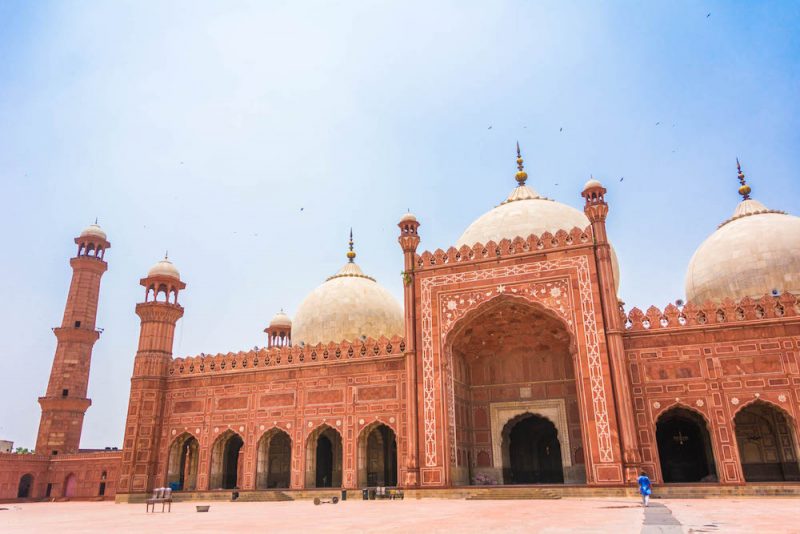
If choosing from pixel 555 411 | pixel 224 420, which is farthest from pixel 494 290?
pixel 224 420

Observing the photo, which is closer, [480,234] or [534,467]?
[534,467]

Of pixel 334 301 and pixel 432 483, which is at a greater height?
pixel 334 301

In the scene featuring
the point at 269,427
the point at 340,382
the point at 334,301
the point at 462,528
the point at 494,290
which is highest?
the point at 334,301

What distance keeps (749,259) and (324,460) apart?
13.9m

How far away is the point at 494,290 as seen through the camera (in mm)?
15008

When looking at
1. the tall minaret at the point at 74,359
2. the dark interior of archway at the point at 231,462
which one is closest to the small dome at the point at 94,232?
the tall minaret at the point at 74,359

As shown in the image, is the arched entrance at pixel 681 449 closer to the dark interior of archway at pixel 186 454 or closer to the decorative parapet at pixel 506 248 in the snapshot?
the decorative parapet at pixel 506 248

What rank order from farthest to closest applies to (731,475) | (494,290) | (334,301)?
(334,301), (494,290), (731,475)

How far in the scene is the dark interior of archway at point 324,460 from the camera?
61.0 ft

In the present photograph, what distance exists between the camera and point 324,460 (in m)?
18.9

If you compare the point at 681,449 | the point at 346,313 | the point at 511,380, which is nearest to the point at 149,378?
the point at 346,313

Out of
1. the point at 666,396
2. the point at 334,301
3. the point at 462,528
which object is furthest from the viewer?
the point at 334,301

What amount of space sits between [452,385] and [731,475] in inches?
246

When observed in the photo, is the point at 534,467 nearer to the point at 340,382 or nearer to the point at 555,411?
the point at 555,411
